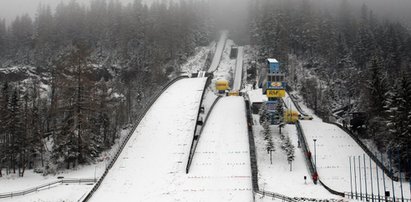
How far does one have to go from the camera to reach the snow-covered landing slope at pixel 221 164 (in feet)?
90.8

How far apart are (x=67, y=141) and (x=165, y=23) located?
59.9 m

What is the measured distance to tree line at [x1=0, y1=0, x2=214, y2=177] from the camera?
37844mm

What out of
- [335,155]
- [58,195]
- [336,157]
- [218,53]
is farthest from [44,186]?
[218,53]

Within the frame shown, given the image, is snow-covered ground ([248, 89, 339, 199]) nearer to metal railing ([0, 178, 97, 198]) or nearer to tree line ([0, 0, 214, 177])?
metal railing ([0, 178, 97, 198])

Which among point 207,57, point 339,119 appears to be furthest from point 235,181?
point 207,57

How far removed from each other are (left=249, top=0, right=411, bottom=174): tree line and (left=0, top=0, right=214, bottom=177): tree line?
21.6m

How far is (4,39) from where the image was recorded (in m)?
93.0

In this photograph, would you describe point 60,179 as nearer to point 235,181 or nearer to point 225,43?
point 235,181

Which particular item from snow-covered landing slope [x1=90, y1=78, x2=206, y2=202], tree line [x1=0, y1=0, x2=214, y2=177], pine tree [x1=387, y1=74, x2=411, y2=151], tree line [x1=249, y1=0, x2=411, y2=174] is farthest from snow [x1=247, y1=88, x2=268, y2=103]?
pine tree [x1=387, y1=74, x2=411, y2=151]

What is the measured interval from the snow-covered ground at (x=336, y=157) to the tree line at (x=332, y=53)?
3.80 meters

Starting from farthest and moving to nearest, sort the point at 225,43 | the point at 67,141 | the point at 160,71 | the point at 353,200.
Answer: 1. the point at 225,43
2. the point at 160,71
3. the point at 67,141
4. the point at 353,200

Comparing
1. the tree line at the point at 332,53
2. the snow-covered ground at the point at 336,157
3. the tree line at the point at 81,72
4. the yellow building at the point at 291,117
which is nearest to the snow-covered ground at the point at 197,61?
the tree line at the point at 81,72

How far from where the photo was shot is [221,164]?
3303 centimetres

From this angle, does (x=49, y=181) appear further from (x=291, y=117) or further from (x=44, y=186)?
(x=291, y=117)
